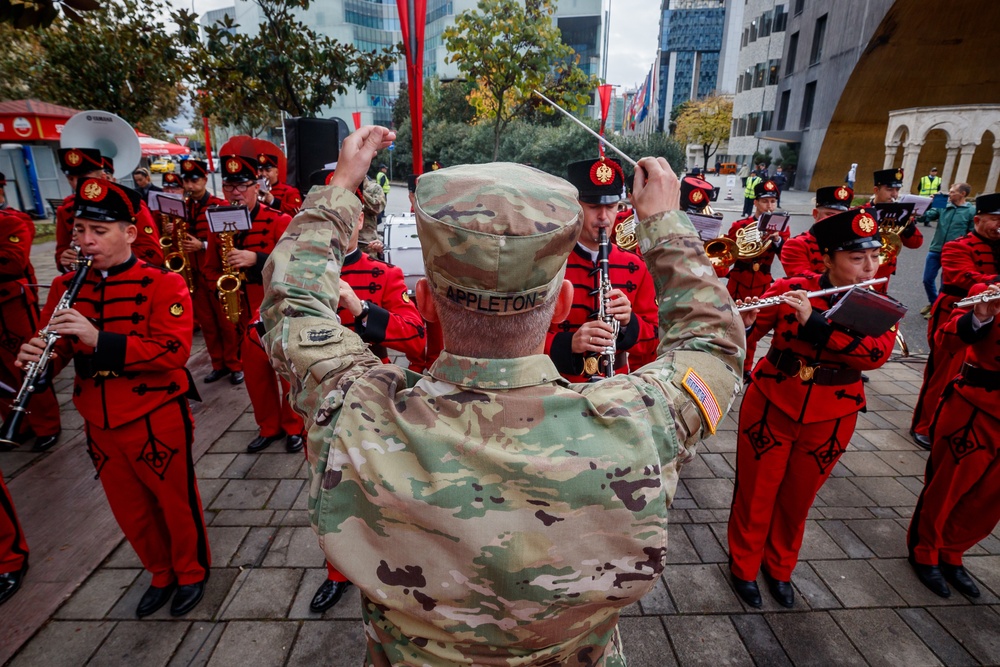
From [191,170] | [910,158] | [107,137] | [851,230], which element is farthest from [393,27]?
[851,230]

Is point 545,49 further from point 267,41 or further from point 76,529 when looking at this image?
point 76,529

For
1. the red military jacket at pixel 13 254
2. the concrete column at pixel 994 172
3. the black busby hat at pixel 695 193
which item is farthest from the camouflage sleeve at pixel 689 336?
the concrete column at pixel 994 172

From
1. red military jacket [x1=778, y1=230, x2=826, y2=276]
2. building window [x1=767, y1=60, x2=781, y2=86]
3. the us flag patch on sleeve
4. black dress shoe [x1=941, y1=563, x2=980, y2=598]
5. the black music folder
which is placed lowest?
black dress shoe [x1=941, y1=563, x2=980, y2=598]

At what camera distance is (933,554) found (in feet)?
12.3

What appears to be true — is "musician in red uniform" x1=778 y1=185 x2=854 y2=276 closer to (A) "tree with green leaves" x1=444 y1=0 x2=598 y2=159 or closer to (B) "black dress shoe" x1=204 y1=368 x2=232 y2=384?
(B) "black dress shoe" x1=204 y1=368 x2=232 y2=384

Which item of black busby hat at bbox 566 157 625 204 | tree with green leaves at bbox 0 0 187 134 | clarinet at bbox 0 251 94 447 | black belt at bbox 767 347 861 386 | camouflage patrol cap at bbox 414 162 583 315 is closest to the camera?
camouflage patrol cap at bbox 414 162 583 315

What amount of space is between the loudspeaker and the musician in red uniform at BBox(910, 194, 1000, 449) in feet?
23.9

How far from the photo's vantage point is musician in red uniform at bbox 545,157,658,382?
11.5 ft

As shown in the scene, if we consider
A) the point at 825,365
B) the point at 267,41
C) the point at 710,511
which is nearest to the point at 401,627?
the point at 825,365

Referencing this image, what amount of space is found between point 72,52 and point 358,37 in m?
69.0

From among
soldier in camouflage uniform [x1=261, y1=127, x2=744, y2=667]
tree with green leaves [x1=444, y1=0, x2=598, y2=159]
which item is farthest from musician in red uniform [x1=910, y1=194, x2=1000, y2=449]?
tree with green leaves [x1=444, y1=0, x2=598, y2=159]

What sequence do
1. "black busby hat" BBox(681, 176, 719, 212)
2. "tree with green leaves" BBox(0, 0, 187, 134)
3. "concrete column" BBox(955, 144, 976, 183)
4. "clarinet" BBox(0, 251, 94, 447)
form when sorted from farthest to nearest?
"concrete column" BBox(955, 144, 976, 183), "tree with green leaves" BBox(0, 0, 187, 134), "black busby hat" BBox(681, 176, 719, 212), "clarinet" BBox(0, 251, 94, 447)

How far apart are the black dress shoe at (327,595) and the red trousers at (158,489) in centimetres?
81

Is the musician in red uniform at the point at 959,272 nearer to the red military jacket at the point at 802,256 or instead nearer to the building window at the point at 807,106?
the red military jacket at the point at 802,256
